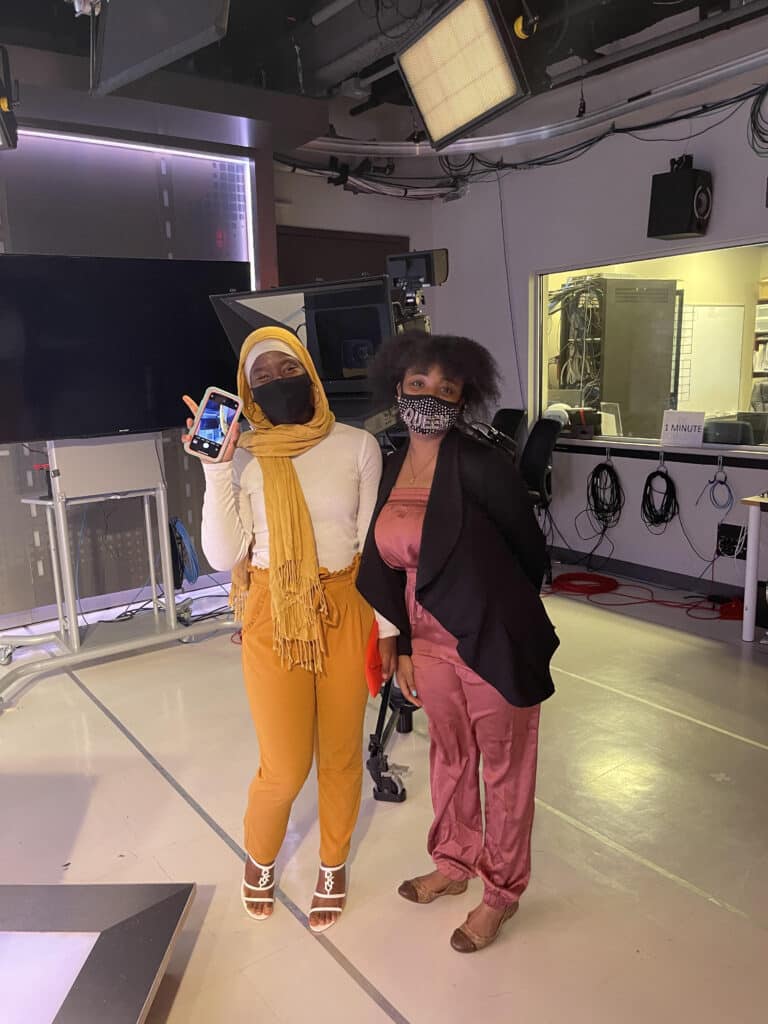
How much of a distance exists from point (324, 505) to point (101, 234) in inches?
143

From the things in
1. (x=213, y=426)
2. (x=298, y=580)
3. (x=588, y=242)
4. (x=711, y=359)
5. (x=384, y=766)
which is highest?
(x=588, y=242)

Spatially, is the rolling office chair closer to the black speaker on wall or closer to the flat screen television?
the black speaker on wall

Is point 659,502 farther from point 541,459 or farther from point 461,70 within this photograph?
point 461,70

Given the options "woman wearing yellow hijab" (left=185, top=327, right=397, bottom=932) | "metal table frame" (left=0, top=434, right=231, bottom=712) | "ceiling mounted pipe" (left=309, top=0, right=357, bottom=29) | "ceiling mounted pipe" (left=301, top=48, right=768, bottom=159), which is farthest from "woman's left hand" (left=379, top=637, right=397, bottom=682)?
"ceiling mounted pipe" (left=309, top=0, right=357, bottom=29)

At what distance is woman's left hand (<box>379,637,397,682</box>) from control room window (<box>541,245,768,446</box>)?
12.8 ft

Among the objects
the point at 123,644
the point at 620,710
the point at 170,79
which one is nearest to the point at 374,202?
the point at 170,79

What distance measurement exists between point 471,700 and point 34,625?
387 cm

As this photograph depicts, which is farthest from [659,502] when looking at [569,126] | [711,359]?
[569,126]

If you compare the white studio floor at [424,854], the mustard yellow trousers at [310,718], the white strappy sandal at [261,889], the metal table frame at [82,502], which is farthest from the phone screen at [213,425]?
the metal table frame at [82,502]

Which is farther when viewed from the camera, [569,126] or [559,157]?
[559,157]

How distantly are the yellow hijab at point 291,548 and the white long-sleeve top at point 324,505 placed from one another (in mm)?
34

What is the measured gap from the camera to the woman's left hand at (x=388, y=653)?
202 cm

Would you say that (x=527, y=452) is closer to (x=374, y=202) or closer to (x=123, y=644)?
(x=374, y=202)

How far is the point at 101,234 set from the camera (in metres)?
4.80
